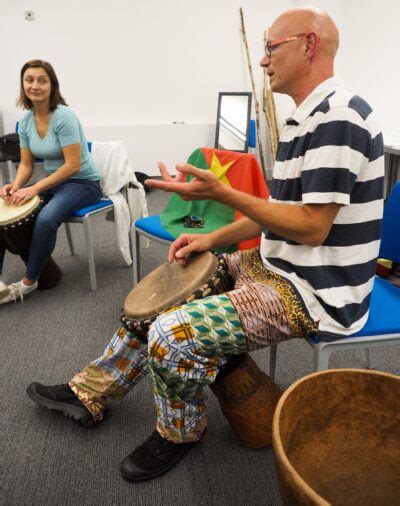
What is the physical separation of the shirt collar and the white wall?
337 centimetres

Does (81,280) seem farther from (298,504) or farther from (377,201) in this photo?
(298,504)

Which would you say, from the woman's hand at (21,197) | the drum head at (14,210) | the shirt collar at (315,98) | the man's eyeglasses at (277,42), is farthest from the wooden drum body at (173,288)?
the woman's hand at (21,197)

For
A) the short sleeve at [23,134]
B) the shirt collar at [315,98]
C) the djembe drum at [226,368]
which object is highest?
the shirt collar at [315,98]

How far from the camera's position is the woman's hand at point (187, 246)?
1.32 m

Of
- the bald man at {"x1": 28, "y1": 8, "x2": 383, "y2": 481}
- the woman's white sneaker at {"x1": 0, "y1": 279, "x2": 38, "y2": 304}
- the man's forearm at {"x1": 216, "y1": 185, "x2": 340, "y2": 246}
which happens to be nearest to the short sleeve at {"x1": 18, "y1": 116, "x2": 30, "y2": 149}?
the woman's white sneaker at {"x1": 0, "y1": 279, "x2": 38, "y2": 304}

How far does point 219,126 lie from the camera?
4859 millimetres

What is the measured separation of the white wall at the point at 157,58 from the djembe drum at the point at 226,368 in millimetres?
3489

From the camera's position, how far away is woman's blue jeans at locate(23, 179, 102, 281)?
223cm

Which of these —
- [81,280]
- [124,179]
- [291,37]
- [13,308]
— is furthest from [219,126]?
[291,37]

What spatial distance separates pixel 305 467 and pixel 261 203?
1.86 feet

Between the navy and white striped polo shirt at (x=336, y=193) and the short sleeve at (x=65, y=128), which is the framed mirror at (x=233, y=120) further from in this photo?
the navy and white striped polo shirt at (x=336, y=193)

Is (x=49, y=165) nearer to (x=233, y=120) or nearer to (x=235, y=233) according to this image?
(x=235, y=233)

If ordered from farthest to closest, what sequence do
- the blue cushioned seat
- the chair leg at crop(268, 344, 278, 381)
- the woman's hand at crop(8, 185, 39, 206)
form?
the woman's hand at crop(8, 185, 39, 206), the blue cushioned seat, the chair leg at crop(268, 344, 278, 381)

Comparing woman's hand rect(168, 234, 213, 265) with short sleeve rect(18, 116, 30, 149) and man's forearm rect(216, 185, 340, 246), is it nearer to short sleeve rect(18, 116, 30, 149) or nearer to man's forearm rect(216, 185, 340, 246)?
man's forearm rect(216, 185, 340, 246)
